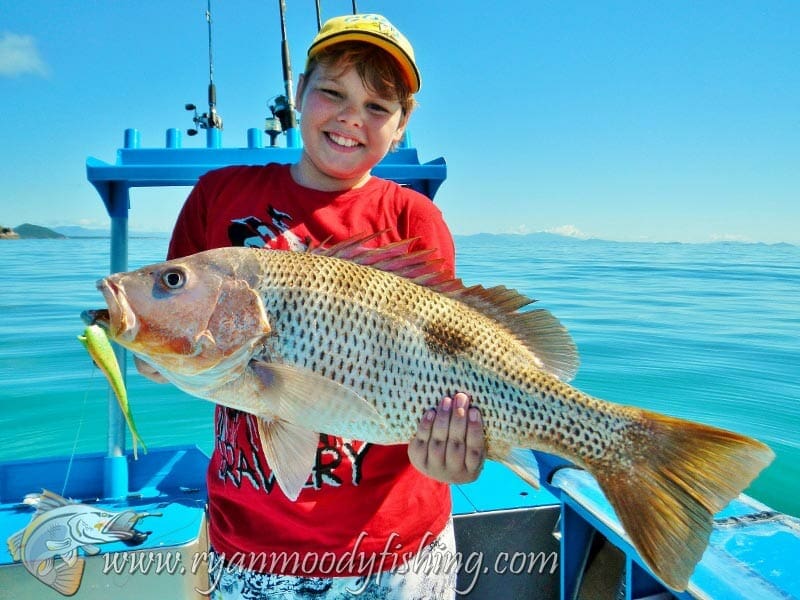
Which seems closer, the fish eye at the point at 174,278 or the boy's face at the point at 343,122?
the fish eye at the point at 174,278

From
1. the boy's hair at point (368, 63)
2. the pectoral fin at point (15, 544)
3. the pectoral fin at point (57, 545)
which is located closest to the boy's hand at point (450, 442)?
the boy's hair at point (368, 63)

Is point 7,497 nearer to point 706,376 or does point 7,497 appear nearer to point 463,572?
point 463,572

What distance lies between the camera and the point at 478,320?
1.83 metres

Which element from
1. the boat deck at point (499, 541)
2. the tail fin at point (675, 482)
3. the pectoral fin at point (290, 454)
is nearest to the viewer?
the tail fin at point (675, 482)

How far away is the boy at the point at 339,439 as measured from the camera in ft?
5.87

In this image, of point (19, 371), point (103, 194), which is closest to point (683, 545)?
point (103, 194)

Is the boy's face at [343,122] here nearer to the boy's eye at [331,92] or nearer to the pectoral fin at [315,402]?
the boy's eye at [331,92]

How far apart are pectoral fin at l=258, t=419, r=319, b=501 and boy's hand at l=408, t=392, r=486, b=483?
0.29 metres

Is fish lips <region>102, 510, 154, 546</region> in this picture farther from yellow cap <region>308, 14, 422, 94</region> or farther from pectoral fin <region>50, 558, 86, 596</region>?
yellow cap <region>308, 14, 422, 94</region>

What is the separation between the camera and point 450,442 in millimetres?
1651

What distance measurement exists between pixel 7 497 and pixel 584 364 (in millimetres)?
8795

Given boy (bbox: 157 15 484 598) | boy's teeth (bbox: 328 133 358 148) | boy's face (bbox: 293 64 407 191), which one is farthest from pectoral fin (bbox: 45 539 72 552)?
boy's teeth (bbox: 328 133 358 148)

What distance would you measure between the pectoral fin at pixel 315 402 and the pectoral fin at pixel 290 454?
0.03 meters

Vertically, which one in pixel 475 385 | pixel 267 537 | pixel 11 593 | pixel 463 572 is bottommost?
pixel 463 572
